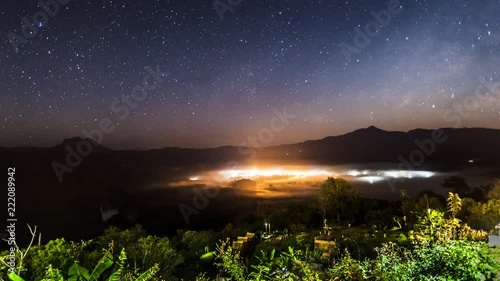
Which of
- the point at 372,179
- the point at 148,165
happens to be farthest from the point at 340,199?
the point at 148,165

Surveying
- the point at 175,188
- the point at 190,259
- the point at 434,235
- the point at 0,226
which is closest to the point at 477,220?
the point at 190,259

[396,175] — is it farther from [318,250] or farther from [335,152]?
[335,152]

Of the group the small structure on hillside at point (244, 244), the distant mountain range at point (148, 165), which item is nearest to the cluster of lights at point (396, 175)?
the distant mountain range at point (148, 165)

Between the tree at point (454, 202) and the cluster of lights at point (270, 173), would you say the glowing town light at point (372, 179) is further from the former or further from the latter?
the tree at point (454, 202)

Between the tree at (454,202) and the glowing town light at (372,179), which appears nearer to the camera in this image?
the tree at (454,202)

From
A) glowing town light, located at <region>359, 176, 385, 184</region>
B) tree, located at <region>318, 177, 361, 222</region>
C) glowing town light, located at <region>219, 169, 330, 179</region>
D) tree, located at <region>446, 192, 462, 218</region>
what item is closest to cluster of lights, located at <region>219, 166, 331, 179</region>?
glowing town light, located at <region>219, 169, 330, 179</region>

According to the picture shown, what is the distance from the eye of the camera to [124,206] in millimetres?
52156

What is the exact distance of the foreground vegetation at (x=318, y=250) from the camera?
3.72 m

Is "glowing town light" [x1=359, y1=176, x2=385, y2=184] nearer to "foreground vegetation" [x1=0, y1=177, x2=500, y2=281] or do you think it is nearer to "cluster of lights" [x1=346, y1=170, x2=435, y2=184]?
"cluster of lights" [x1=346, y1=170, x2=435, y2=184]

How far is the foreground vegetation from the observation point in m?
3.72

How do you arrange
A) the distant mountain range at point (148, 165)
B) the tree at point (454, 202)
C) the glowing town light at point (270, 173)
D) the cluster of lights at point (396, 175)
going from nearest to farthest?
the tree at point (454, 202) < the cluster of lights at point (396, 175) < the distant mountain range at point (148, 165) < the glowing town light at point (270, 173)

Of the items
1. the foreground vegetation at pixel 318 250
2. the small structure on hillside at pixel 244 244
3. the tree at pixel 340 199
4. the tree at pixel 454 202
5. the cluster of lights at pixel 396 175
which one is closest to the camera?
the foreground vegetation at pixel 318 250

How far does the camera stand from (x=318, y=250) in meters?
12.0

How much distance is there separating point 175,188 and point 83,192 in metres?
11.7
